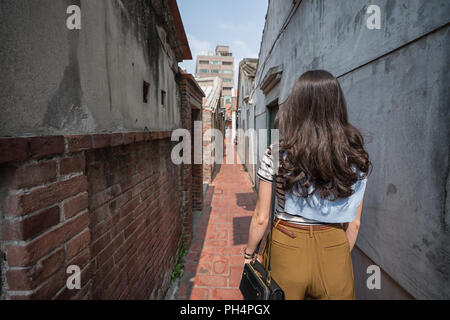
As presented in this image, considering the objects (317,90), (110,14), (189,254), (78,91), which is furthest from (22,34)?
(189,254)

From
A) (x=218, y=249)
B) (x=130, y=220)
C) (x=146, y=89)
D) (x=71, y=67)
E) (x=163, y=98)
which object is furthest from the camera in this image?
(x=218, y=249)

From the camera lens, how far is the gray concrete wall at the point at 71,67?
0.71m

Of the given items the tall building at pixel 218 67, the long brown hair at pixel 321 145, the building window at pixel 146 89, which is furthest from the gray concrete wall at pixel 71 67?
the tall building at pixel 218 67

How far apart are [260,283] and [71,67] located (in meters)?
1.49

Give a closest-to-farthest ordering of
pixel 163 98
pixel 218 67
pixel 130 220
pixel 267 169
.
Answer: pixel 267 169, pixel 130 220, pixel 163 98, pixel 218 67

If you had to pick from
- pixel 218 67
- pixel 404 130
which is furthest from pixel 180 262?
pixel 218 67

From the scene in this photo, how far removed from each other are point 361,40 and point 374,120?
664mm

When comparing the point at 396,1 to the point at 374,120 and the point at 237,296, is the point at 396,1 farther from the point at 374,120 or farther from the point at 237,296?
the point at 237,296

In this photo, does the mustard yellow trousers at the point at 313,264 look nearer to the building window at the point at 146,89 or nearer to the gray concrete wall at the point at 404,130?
the gray concrete wall at the point at 404,130

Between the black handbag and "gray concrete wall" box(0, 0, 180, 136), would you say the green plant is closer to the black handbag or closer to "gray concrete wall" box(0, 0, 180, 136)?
the black handbag

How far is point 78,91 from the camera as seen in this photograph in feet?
3.39

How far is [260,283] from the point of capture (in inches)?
47.7

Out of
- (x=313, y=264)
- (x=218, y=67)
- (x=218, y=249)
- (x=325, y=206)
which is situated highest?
(x=218, y=67)

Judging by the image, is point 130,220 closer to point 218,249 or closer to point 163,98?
point 163,98
